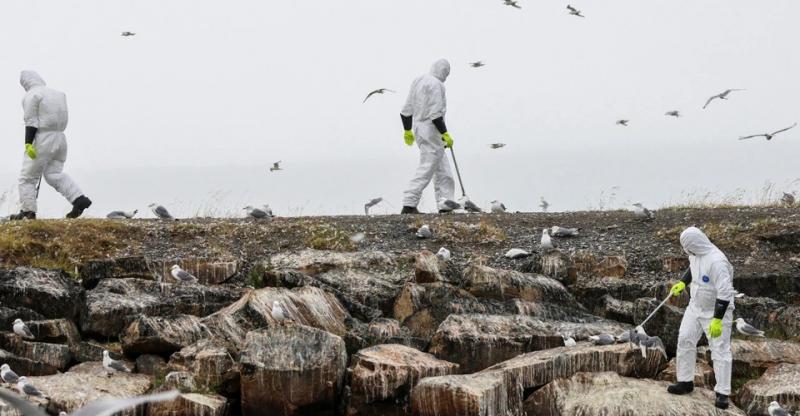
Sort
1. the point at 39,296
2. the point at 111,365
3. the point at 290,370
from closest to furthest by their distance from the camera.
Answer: the point at 290,370 → the point at 111,365 → the point at 39,296

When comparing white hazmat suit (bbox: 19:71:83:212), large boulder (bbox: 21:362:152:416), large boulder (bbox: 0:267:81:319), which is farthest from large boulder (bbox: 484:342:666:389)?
white hazmat suit (bbox: 19:71:83:212)

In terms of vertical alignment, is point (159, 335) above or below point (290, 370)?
above

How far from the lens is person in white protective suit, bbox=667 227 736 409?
1287cm

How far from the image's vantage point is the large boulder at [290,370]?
13.5 meters

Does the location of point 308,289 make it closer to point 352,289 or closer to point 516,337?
point 352,289

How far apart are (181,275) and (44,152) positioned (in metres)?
5.39

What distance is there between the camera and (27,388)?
494 inches

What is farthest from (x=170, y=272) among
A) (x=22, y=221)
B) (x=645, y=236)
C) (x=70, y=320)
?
(x=645, y=236)

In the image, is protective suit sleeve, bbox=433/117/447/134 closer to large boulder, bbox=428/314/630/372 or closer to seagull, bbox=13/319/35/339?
large boulder, bbox=428/314/630/372

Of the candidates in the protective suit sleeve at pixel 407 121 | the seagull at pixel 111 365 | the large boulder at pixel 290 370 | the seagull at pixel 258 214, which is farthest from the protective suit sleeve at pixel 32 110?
the large boulder at pixel 290 370

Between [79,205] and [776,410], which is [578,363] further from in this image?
[79,205]

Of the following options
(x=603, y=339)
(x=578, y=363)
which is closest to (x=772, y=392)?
(x=603, y=339)

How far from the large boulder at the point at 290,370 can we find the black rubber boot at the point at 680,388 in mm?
3954

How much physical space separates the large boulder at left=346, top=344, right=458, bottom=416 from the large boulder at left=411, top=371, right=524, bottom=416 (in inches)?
12.9
